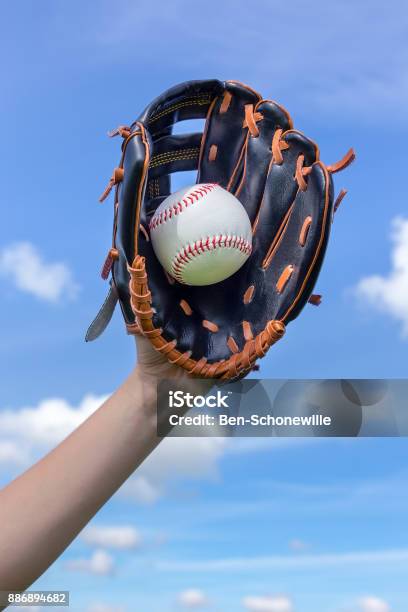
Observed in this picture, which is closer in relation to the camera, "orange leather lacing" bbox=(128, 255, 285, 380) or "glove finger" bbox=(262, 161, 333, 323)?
"orange leather lacing" bbox=(128, 255, 285, 380)

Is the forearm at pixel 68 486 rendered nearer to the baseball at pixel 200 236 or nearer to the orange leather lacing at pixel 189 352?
the orange leather lacing at pixel 189 352

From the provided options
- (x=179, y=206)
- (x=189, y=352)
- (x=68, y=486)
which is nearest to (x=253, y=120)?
(x=179, y=206)

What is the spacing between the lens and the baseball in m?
3.10

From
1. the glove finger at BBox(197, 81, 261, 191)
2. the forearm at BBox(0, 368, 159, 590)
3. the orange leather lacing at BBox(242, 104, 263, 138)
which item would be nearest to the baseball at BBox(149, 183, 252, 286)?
the glove finger at BBox(197, 81, 261, 191)

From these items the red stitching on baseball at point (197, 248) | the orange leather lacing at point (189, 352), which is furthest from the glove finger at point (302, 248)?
the red stitching on baseball at point (197, 248)

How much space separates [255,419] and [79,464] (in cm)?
94

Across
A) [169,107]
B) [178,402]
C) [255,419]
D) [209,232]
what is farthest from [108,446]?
[169,107]

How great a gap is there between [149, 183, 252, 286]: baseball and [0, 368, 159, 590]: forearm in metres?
0.65

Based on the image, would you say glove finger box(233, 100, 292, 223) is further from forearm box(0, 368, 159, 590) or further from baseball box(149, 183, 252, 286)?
forearm box(0, 368, 159, 590)

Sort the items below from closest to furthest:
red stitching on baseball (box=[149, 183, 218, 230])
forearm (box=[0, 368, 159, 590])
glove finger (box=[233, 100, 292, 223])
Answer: forearm (box=[0, 368, 159, 590]) → red stitching on baseball (box=[149, 183, 218, 230]) → glove finger (box=[233, 100, 292, 223])

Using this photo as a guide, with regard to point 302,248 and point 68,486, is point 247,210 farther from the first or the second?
point 68,486

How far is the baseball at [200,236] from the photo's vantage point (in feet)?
10.2

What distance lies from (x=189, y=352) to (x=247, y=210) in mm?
803

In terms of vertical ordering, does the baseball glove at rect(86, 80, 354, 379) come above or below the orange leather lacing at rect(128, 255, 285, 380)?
above
